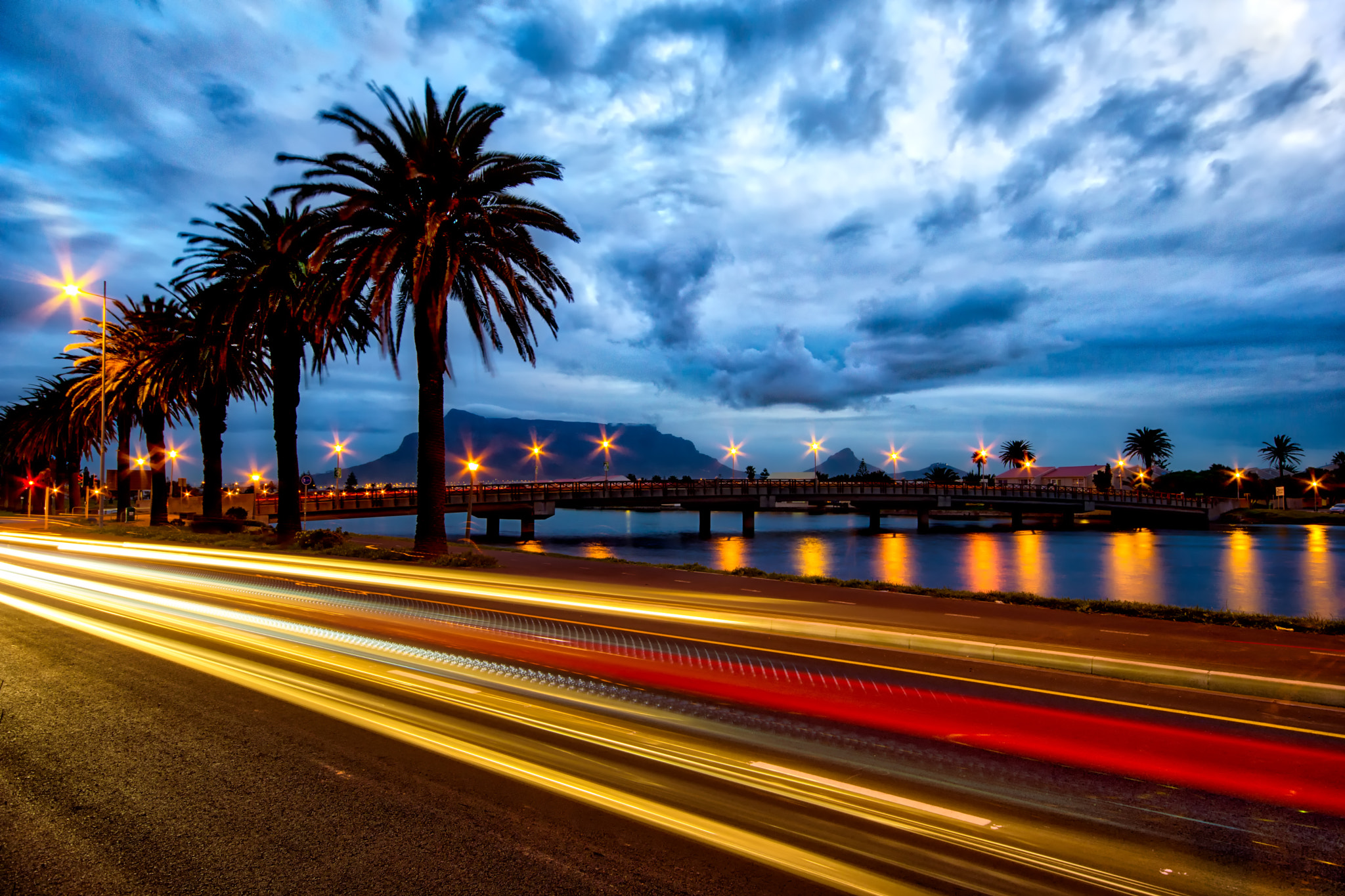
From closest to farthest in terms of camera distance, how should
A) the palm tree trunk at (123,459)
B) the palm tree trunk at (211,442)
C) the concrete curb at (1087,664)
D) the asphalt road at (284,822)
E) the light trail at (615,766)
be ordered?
the asphalt road at (284,822)
the light trail at (615,766)
the concrete curb at (1087,664)
the palm tree trunk at (211,442)
the palm tree trunk at (123,459)

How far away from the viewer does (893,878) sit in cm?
455

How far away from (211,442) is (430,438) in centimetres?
2067

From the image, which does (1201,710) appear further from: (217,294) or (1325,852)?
(217,294)

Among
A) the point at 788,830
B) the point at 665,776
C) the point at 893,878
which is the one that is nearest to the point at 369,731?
the point at 665,776

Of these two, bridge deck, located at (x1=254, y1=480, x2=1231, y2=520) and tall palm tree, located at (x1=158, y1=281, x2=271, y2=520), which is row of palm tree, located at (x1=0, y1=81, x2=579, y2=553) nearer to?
tall palm tree, located at (x1=158, y1=281, x2=271, y2=520)

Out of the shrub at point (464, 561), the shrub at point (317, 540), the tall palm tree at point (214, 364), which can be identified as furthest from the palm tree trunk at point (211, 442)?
the shrub at point (464, 561)

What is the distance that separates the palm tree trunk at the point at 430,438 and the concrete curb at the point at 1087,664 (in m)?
15.4

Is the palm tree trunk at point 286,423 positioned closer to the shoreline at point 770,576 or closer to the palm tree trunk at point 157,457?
the shoreline at point 770,576

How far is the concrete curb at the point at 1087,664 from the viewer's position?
9258 mm

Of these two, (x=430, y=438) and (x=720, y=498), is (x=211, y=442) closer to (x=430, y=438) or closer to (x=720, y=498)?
(x=430, y=438)

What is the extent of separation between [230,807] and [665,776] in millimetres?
3437

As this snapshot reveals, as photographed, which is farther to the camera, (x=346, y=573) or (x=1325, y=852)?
(x=346, y=573)

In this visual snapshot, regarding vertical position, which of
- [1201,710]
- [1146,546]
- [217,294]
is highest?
[217,294]

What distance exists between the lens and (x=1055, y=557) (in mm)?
62750
